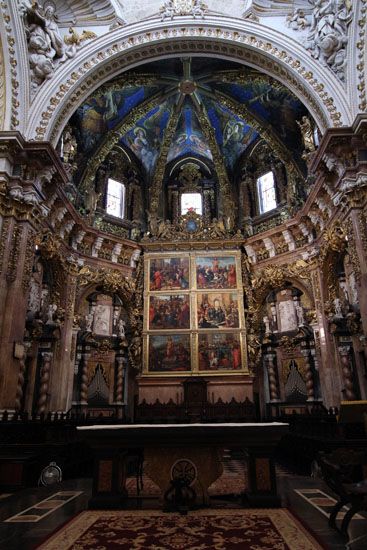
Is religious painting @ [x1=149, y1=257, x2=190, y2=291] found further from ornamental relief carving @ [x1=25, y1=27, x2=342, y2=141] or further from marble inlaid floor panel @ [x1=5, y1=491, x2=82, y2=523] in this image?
marble inlaid floor panel @ [x1=5, y1=491, x2=82, y2=523]

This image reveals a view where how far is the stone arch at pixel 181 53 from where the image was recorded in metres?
14.2

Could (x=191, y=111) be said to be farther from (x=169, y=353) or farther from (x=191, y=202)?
(x=169, y=353)

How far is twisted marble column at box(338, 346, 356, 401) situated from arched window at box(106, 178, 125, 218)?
12.8 m

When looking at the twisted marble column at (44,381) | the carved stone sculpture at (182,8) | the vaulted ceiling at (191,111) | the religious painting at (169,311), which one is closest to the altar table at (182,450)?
the twisted marble column at (44,381)

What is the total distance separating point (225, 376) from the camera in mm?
17844

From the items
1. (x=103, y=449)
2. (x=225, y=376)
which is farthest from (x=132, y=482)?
(x=225, y=376)

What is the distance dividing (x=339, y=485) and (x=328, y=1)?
1599 centimetres

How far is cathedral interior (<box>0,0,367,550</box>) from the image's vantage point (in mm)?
Result: 12492

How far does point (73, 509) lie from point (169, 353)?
12.5 meters

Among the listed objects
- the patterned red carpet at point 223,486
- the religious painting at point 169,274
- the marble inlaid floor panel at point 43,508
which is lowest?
the patterned red carpet at point 223,486

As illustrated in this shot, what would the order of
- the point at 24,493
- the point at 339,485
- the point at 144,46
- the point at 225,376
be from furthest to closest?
the point at 225,376
the point at 144,46
the point at 24,493
the point at 339,485

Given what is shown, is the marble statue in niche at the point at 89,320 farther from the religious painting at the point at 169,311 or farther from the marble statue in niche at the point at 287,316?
the marble statue in niche at the point at 287,316

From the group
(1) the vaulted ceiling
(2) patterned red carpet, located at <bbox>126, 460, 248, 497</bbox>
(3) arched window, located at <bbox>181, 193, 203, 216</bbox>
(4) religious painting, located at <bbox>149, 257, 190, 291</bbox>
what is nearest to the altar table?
(2) patterned red carpet, located at <bbox>126, 460, 248, 497</bbox>

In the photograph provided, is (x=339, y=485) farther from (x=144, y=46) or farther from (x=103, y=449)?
(x=144, y=46)
